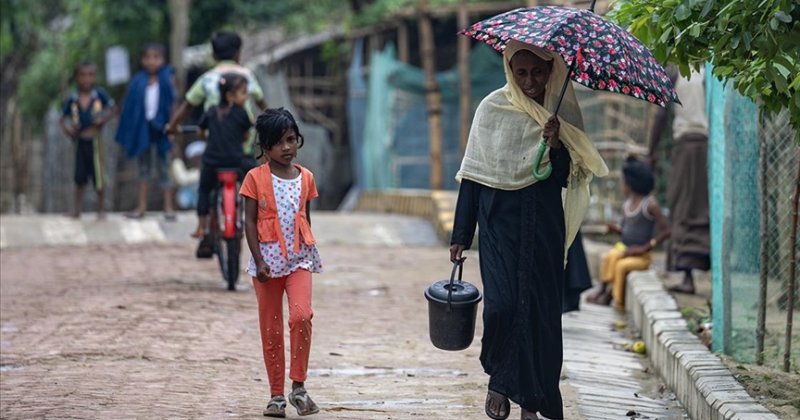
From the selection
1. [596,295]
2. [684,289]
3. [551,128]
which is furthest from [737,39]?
[596,295]

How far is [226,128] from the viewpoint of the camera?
10.3m

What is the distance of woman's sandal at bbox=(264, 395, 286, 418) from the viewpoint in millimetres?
6105

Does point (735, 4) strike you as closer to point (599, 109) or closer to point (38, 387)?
point (38, 387)

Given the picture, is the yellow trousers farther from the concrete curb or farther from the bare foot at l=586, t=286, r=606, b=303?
the concrete curb

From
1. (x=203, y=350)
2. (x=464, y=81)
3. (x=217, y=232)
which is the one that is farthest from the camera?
(x=464, y=81)

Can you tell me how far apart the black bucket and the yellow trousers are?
490 cm

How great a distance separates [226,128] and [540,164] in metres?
4.76

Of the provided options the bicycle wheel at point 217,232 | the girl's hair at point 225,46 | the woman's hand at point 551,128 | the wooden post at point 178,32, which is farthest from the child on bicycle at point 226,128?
the wooden post at point 178,32

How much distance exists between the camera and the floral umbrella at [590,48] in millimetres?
5547

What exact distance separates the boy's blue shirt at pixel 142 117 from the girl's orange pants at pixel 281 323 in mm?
8342

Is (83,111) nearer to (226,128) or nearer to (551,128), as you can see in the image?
(226,128)

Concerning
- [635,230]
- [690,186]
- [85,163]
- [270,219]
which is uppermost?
[270,219]

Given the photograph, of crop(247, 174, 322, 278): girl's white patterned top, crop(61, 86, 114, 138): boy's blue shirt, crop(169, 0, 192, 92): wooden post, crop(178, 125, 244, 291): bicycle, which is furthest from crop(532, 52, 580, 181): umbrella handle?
crop(169, 0, 192, 92): wooden post

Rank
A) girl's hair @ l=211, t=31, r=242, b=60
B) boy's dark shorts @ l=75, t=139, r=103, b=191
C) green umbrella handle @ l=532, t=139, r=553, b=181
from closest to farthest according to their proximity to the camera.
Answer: green umbrella handle @ l=532, t=139, r=553, b=181 → girl's hair @ l=211, t=31, r=242, b=60 → boy's dark shorts @ l=75, t=139, r=103, b=191
